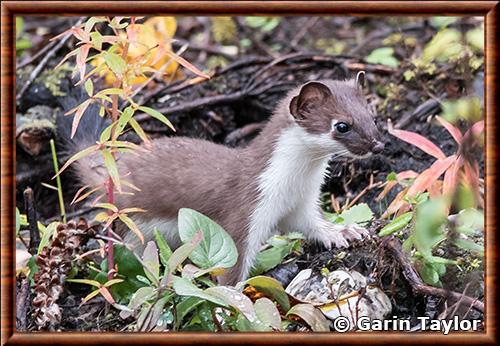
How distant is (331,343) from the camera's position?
2473mm

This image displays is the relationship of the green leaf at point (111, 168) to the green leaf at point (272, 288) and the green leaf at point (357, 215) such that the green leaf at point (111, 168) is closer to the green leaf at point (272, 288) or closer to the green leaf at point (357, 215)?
the green leaf at point (272, 288)

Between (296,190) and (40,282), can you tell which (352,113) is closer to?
(296,190)

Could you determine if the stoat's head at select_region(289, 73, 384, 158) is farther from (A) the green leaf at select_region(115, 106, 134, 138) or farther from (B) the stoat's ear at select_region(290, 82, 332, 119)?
(A) the green leaf at select_region(115, 106, 134, 138)

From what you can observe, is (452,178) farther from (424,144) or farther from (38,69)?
(38,69)

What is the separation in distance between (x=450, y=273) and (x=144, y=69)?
1.13 metres

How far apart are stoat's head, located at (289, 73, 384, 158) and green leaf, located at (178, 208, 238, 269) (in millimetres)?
573

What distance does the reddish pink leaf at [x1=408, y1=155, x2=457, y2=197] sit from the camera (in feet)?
10.7

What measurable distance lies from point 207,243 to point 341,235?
1.91 ft

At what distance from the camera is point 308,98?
3211mm

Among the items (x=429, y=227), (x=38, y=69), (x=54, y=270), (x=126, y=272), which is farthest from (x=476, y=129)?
(x=38, y=69)

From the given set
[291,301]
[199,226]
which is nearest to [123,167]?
[199,226]

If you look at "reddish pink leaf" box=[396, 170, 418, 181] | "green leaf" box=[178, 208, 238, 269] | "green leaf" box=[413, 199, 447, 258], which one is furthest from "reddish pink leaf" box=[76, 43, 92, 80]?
"reddish pink leaf" box=[396, 170, 418, 181]

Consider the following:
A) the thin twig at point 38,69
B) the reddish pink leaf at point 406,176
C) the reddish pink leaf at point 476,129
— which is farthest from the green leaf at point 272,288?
the thin twig at point 38,69

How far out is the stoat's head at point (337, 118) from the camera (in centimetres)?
313
